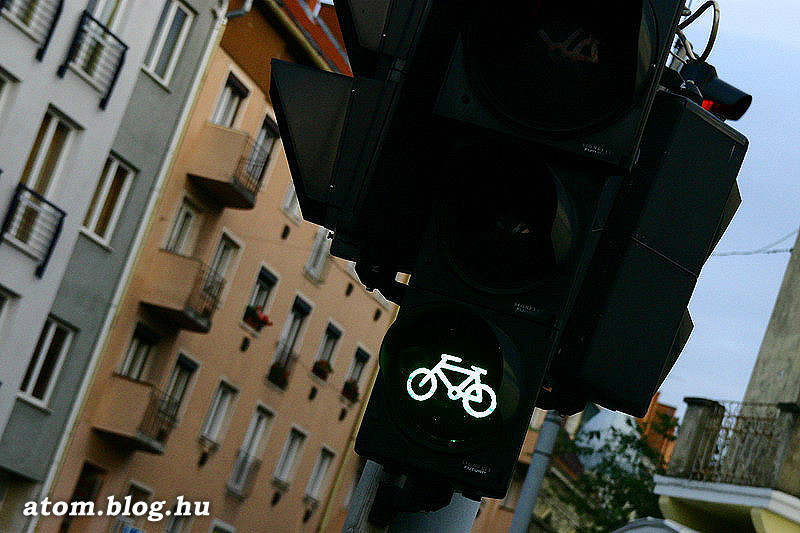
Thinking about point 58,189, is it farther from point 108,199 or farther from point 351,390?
point 351,390

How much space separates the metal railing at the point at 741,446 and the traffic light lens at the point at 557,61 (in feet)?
42.1

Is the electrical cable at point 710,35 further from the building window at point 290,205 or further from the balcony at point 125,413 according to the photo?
the building window at point 290,205

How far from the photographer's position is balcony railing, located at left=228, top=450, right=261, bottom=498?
39.0 m

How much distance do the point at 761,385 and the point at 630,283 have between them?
46.3ft

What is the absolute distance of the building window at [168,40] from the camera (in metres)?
31.3

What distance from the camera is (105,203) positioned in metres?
30.7

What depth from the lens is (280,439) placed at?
41.0 m

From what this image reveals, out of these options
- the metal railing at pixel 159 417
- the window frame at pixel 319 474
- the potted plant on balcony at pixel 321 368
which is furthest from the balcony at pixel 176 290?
the window frame at pixel 319 474

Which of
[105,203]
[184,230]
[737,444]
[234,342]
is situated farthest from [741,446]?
[234,342]

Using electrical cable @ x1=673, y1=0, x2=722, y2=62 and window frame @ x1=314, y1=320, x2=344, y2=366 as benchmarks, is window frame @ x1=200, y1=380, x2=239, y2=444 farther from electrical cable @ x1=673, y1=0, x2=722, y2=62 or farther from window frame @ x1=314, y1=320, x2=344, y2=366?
electrical cable @ x1=673, y1=0, x2=722, y2=62

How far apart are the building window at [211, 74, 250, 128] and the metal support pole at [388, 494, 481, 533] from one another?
30838mm

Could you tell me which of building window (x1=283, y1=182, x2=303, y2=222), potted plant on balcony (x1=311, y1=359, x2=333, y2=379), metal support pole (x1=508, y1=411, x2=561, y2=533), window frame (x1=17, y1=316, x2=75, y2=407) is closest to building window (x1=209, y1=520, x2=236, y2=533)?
potted plant on balcony (x1=311, y1=359, x2=333, y2=379)

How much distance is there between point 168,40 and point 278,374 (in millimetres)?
11244

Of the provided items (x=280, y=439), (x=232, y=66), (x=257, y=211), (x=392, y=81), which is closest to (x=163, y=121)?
(x=232, y=66)
